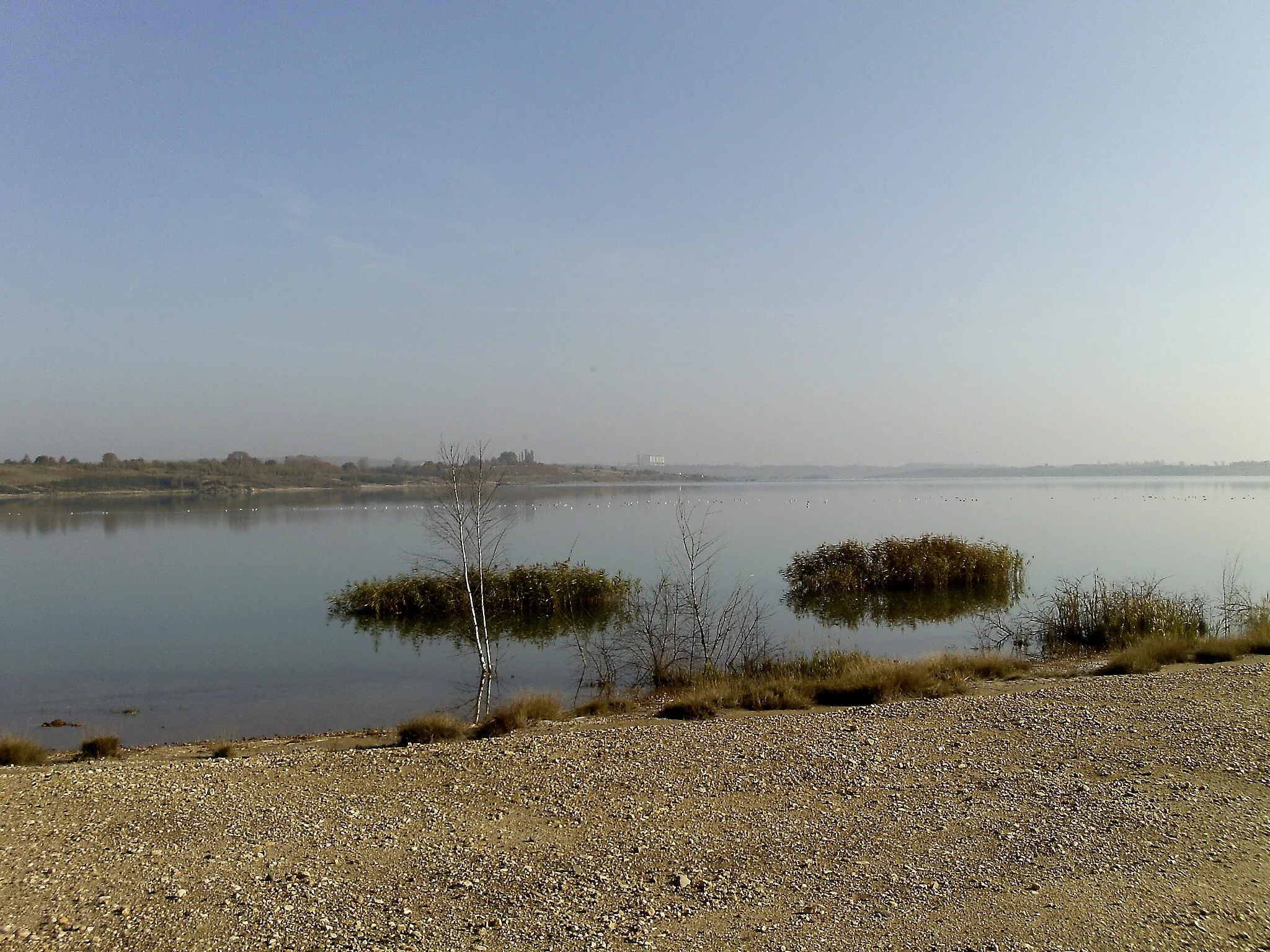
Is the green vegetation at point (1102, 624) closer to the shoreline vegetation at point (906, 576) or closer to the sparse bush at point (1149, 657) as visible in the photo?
the sparse bush at point (1149, 657)

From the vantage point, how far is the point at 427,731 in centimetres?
935

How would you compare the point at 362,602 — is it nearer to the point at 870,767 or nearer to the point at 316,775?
the point at 316,775

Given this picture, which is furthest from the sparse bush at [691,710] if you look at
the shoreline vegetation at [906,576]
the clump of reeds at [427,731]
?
the shoreline vegetation at [906,576]

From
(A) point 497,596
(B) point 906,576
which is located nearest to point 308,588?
(A) point 497,596

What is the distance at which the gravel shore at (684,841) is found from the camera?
4551 mm

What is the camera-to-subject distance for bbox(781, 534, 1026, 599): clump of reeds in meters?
25.3

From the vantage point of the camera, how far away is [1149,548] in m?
33.3

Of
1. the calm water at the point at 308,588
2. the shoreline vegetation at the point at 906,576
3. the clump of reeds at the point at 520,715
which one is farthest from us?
the shoreline vegetation at the point at 906,576

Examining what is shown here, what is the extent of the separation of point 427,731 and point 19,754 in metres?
4.67

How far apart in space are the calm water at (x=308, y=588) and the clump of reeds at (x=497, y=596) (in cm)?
155

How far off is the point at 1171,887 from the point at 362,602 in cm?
2118

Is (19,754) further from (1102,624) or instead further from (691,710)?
(1102,624)

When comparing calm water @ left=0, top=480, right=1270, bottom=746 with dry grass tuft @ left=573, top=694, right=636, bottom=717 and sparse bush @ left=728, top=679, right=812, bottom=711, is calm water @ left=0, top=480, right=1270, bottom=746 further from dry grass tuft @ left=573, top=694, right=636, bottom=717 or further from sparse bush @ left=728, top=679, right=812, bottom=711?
sparse bush @ left=728, top=679, right=812, bottom=711

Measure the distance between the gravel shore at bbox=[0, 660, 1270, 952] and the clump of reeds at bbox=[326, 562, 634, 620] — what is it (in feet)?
44.3
